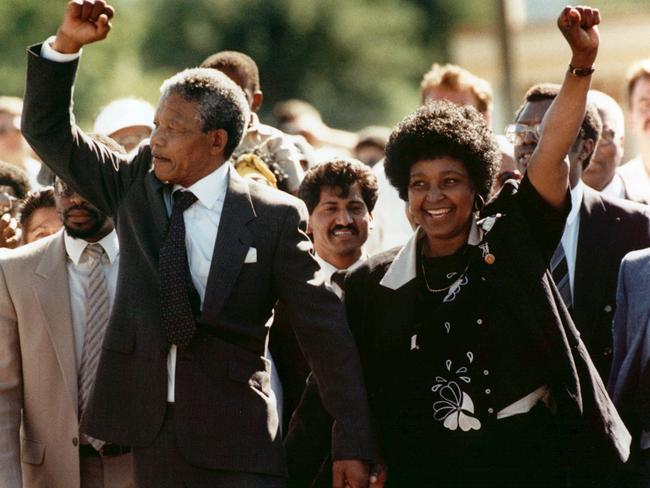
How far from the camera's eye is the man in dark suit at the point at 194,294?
6.02 meters

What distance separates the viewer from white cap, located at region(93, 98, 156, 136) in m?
9.69

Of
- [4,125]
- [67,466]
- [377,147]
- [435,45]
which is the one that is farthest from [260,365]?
[435,45]

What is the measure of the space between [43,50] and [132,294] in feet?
3.21

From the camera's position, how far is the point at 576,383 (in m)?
6.08

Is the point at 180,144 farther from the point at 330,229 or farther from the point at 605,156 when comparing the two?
the point at 605,156

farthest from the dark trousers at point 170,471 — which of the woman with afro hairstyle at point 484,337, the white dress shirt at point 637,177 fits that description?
the white dress shirt at point 637,177

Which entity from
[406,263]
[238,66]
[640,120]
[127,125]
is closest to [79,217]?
[406,263]

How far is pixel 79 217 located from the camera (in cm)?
690

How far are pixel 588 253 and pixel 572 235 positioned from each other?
12 centimetres

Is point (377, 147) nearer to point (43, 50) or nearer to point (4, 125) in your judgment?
point (4, 125)

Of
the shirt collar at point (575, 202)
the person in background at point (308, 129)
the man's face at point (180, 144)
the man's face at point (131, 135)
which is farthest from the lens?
the person in background at point (308, 129)

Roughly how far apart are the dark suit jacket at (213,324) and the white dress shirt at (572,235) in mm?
1423

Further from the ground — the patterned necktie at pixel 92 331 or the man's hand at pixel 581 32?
the man's hand at pixel 581 32

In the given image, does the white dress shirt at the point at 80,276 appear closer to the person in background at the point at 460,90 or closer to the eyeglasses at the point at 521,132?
the eyeglasses at the point at 521,132
